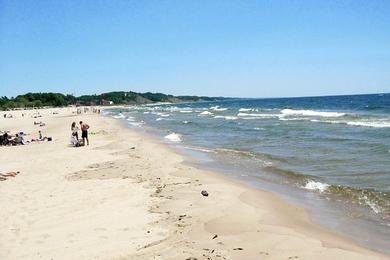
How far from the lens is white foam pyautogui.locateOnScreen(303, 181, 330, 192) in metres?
11.8

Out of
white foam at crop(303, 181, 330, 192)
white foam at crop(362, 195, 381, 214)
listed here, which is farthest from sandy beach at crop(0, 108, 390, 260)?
white foam at crop(362, 195, 381, 214)

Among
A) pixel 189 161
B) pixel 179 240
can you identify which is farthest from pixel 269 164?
pixel 179 240

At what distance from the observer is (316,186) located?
1209 centimetres

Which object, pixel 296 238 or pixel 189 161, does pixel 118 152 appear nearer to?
pixel 189 161

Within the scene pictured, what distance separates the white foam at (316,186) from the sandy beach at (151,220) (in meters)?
1.46

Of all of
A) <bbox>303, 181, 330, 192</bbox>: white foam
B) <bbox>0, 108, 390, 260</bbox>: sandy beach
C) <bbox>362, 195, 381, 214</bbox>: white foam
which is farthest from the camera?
<bbox>303, 181, 330, 192</bbox>: white foam

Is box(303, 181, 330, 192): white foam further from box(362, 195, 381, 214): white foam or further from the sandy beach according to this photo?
the sandy beach

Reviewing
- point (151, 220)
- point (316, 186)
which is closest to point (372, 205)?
point (316, 186)

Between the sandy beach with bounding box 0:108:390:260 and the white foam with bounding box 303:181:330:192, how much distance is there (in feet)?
4.80

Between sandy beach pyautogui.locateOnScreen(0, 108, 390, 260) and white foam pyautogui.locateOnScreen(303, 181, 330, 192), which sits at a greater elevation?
sandy beach pyautogui.locateOnScreen(0, 108, 390, 260)

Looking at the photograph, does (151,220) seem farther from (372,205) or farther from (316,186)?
(316,186)

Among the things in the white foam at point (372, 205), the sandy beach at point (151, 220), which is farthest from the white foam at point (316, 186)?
the sandy beach at point (151, 220)

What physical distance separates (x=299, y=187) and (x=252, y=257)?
631cm

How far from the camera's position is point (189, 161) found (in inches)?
688
